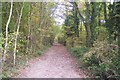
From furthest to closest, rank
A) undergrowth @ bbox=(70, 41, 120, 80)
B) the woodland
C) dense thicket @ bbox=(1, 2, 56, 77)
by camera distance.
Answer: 1. dense thicket @ bbox=(1, 2, 56, 77)
2. the woodland
3. undergrowth @ bbox=(70, 41, 120, 80)

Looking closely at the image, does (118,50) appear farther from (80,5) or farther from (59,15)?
(59,15)

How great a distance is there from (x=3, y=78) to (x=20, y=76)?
4.47 feet

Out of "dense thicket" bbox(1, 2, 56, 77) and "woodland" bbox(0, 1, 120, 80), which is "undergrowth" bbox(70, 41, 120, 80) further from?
"dense thicket" bbox(1, 2, 56, 77)

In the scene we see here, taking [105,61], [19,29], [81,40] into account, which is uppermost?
[19,29]

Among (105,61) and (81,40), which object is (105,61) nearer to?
(105,61)

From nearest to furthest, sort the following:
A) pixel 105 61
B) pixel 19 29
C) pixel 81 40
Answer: pixel 105 61
pixel 19 29
pixel 81 40

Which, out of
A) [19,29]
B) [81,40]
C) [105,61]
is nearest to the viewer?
[105,61]

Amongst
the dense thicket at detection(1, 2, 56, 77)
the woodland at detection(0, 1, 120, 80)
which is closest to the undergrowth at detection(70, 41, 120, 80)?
the woodland at detection(0, 1, 120, 80)

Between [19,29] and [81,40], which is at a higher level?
[19,29]

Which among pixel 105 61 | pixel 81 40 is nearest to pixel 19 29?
pixel 105 61

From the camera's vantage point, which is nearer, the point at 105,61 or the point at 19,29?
the point at 105,61

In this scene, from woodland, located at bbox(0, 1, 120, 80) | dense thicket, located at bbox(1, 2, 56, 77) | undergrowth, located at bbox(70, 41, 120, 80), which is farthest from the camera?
dense thicket, located at bbox(1, 2, 56, 77)

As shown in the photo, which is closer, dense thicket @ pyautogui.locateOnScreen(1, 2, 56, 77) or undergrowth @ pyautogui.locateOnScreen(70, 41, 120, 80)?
undergrowth @ pyautogui.locateOnScreen(70, 41, 120, 80)

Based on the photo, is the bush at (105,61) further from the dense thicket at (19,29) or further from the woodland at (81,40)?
the dense thicket at (19,29)
